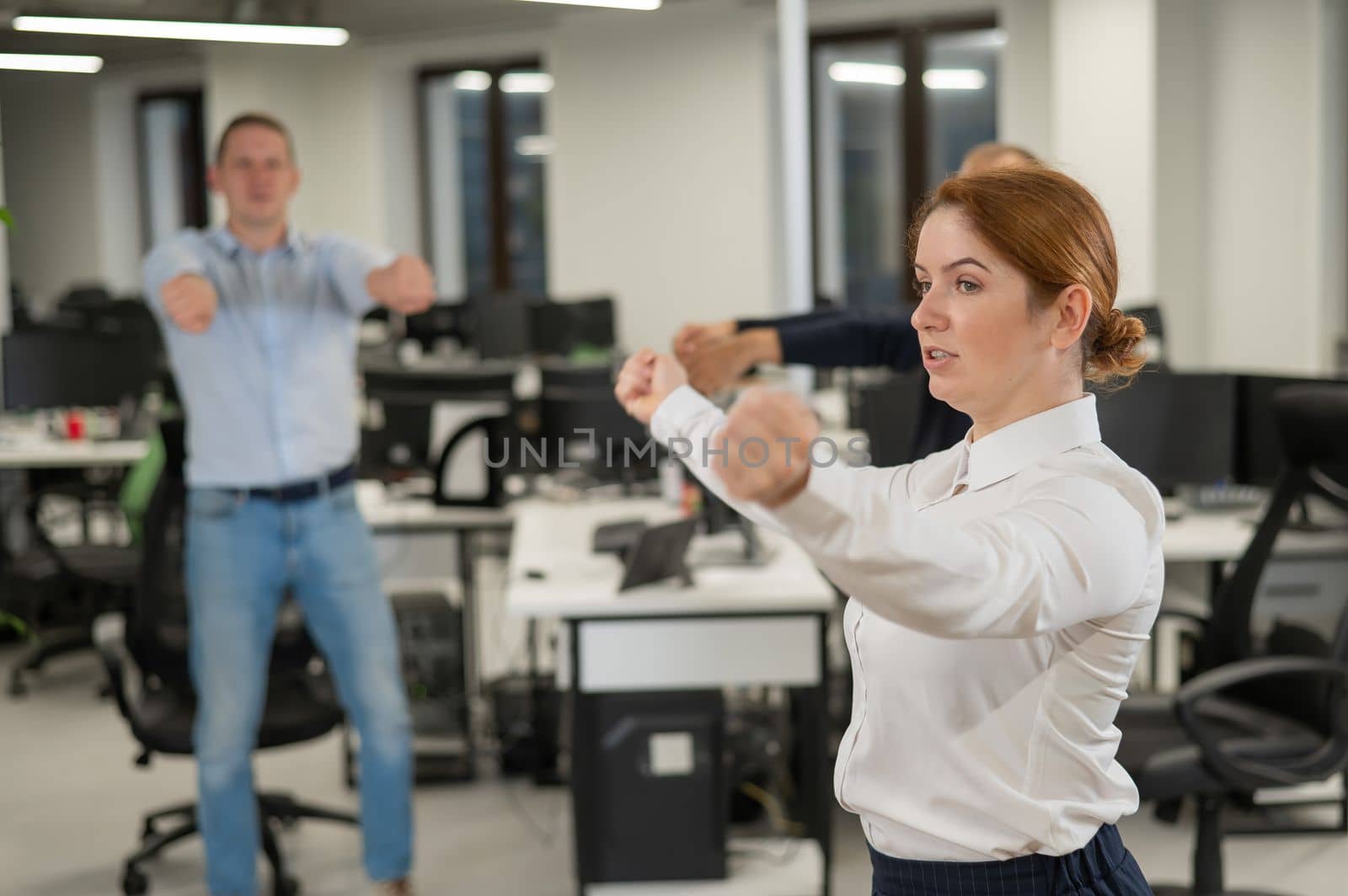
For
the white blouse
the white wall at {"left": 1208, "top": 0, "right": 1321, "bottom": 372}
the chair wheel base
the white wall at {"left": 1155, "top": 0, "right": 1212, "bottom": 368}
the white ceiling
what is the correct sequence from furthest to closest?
the white wall at {"left": 1155, "top": 0, "right": 1212, "bottom": 368}
the white wall at {"left": 1208, "top": 0, "right": 1321, "bottom": 372}
the white ceiling
the chair wheel base
the white blouse

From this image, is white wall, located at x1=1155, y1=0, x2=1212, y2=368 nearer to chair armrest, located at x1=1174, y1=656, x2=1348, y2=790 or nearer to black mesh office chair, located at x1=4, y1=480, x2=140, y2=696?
chair armrest, located at x1=1174, y1=656, x2=1348, y2=790

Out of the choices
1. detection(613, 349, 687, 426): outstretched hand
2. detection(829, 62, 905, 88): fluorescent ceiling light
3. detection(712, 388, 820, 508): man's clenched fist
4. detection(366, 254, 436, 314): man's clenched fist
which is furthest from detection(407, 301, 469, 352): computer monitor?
detection(712, 388, 820, 508): man's clenched fist

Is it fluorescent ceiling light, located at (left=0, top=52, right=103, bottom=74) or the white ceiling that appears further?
the white ceiling

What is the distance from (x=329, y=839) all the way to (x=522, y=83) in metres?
8.29

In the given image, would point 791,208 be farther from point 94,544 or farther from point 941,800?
point 94,544

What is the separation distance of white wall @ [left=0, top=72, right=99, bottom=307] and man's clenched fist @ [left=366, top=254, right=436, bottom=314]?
9729mm

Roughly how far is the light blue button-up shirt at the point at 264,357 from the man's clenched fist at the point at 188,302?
0.18 meters

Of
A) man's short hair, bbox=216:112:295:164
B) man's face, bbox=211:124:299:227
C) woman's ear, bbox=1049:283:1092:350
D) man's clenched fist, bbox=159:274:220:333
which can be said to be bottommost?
woman's ear, bbox=1049:283:1092:350

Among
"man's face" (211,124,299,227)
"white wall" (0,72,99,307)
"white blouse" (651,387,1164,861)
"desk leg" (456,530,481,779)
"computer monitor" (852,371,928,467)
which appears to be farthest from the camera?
"white wall" (0,72,99,307)

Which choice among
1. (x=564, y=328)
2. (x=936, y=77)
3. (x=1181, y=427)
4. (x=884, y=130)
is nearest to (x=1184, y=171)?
(x=936, y=77)

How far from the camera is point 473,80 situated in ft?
36.4

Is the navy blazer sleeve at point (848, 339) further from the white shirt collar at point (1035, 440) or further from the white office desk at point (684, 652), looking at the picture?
the white shirt collar at point (1035, 440)

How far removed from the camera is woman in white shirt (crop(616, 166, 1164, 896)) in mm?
1091

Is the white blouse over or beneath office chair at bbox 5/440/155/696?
over
